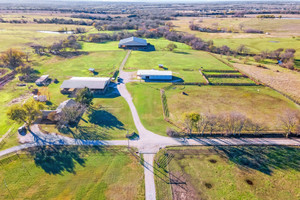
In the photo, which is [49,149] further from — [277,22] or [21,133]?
[277,22]

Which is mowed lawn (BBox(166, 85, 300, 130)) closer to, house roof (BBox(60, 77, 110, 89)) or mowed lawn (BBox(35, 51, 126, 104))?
house roof (BBox(60, 77, 110, 89))

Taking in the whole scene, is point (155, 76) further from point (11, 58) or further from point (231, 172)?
point (11, 58)

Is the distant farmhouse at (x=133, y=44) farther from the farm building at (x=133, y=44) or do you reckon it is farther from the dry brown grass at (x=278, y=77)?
the dry brown grass at (x=278, y=77)

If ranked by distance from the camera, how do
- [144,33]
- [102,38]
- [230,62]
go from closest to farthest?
[230,62], [102,38], [144,33]

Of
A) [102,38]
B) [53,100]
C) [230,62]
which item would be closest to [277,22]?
[230,62]

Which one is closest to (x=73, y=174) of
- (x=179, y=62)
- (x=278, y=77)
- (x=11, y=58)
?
(x=11, y=58)

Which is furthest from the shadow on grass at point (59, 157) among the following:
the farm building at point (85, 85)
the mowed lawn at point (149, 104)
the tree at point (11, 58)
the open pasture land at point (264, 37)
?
the open pasture land at point (264, 37)

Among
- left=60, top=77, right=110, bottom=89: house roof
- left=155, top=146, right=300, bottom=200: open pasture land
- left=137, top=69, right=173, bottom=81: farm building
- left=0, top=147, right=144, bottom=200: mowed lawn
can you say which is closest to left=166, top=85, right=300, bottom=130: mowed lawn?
left=137, top=69, right=173, bottom=81: farm building
